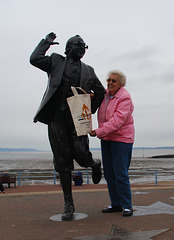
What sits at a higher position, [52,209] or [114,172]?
[114,172]

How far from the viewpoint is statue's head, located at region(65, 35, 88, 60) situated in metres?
3.48

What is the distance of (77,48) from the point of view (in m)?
3.49

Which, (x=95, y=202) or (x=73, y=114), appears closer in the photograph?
(x=73, y=114)

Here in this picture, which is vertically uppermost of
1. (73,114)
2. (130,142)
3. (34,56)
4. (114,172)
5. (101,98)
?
(34,56)

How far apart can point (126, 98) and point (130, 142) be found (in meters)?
0.57

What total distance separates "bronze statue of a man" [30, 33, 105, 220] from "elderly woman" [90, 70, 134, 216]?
0.81 feet

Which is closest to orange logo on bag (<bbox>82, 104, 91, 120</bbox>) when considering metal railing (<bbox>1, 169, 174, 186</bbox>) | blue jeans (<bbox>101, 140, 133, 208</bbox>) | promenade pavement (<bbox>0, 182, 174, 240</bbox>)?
blue jeans (<bbox>101, 140, 133, 208</bbox>)

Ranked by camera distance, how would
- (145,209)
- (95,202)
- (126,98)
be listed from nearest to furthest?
(126,98) → (145,209) → (95,202)

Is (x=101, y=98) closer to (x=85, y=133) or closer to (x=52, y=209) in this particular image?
(x=85, y=133)

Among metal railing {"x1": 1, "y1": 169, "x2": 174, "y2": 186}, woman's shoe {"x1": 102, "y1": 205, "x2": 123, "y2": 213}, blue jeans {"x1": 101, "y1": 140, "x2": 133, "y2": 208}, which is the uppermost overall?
blue jeans {"x1": 101, "y1": 140, "x2": 133, "y2": 208}

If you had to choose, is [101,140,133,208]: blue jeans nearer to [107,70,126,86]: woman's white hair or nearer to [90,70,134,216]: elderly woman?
[90,70,134,216]: elderly woman

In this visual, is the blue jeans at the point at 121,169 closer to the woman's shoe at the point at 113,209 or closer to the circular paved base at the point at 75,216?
the woman's shoe at the point at 113,209

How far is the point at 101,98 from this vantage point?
3.71 metres

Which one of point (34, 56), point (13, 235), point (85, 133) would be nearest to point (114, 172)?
point (85, 133)
